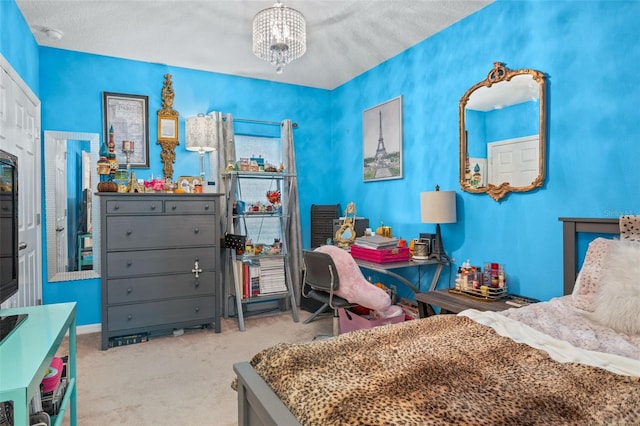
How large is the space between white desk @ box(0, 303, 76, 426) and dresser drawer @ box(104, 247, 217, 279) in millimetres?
1400

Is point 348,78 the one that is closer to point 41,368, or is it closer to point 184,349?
point 184,349

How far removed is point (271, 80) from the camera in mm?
4617

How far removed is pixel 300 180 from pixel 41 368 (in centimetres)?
373

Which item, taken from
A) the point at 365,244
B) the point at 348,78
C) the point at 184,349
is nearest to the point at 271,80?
the point at 348,78

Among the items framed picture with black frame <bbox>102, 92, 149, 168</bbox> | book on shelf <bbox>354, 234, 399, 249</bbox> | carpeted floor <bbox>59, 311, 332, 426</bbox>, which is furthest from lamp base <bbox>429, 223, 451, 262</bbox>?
framed picture with black frame <bbox>102, 92, 149, 168</bbox>

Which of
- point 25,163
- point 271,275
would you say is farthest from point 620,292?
point 25,163

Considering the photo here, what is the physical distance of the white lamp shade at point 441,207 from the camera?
124 inches

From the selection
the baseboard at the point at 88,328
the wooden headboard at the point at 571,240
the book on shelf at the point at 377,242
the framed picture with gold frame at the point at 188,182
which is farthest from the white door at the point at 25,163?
the wooden headboard at the point at 571,240

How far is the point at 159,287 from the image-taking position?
3.53m

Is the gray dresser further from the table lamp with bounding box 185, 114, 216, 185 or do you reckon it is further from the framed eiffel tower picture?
the framed eiffel tower picture

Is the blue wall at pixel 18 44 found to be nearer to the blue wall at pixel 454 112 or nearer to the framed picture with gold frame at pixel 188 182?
the blue wall at pixel 454 112

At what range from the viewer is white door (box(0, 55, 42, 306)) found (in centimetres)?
258

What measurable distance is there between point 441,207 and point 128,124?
319 centimetres

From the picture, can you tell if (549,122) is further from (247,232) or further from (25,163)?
(25,163)
